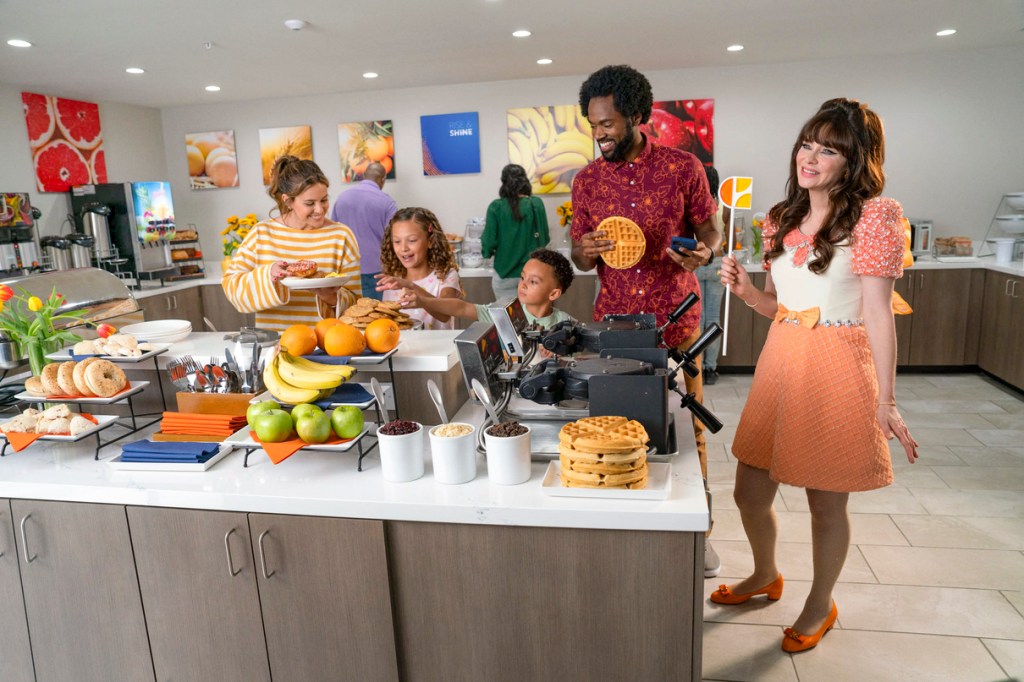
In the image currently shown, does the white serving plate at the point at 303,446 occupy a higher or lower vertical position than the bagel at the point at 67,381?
lower

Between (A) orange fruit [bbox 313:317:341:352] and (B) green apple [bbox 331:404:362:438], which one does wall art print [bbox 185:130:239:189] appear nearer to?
(A) orange fruit [bbox 313:317:341:352]

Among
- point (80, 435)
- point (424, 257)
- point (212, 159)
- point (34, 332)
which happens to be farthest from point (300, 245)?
point (212, 159)

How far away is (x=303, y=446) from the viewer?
1.50 m

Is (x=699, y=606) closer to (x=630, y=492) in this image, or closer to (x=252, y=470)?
(x=630, y=492)

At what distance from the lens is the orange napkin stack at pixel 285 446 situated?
1.48m

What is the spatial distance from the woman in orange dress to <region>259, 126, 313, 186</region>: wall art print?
5293 millimetres

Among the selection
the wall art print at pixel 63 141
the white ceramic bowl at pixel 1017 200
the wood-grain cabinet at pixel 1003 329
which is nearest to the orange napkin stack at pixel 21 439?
the wall art print at pixel 63 141

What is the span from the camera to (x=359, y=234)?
16.6 feet

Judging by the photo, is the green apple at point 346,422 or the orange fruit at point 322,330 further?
the orange fruit at point 322,330

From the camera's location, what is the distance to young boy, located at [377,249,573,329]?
2371mm

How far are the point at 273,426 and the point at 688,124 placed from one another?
5115 mm

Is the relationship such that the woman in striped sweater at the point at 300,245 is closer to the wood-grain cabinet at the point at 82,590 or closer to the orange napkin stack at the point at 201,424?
the orange napkin stack at the point at 201,424

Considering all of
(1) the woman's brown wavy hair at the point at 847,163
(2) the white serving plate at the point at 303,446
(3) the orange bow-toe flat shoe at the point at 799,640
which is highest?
(1) the woman's brown wavy hair at the point at 847,163

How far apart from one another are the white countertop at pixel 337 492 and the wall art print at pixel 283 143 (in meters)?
5.10
